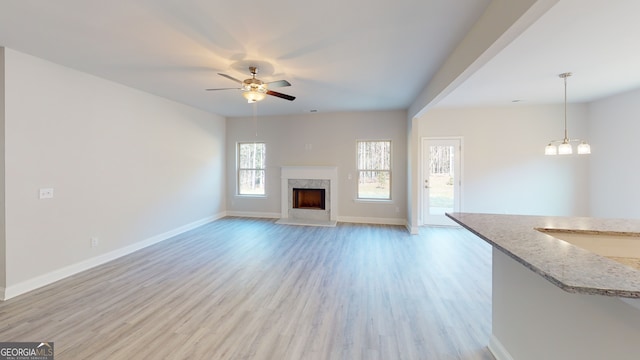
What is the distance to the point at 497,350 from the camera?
1924 millimetres

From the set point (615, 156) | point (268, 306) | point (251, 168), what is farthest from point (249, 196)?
point (615, 156)

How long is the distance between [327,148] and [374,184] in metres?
1.47

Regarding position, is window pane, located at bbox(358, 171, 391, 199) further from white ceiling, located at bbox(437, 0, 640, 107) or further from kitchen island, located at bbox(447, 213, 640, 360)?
kitchen island, located at bbox(447, 213, 640, 360)

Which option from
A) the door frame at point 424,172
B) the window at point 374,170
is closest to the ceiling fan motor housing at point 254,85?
the window at point 374,170

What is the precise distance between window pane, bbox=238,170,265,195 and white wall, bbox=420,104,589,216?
4.35 meters

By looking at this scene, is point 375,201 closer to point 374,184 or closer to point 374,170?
point 374,184

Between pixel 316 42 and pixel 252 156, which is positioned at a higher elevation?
pixel 316 42

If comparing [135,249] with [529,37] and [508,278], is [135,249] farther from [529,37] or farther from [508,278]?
[529,37]

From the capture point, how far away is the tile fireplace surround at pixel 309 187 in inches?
253

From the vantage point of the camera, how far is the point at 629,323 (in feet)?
3.31

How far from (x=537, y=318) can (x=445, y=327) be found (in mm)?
944

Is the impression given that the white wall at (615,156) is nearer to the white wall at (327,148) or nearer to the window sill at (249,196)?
the white wall at (327,148)

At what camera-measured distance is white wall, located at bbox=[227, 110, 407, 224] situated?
620cm

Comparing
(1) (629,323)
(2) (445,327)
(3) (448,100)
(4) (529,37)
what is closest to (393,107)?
(3) (448,100)
